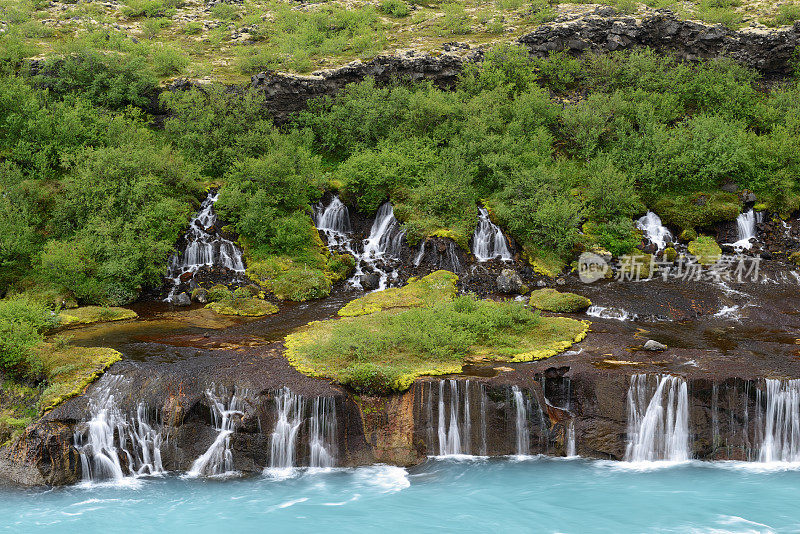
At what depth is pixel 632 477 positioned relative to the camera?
13.8 meters

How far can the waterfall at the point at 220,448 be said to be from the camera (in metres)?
14.1

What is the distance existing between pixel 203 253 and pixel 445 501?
671 inches

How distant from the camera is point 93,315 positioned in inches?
813

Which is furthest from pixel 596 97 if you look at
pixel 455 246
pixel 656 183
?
pixel 455 246

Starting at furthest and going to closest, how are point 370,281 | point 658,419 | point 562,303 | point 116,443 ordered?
1. point 370,281
2. point 562,303
3. point 658,419
4. point 116,443

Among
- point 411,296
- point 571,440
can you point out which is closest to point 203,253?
point 411,296

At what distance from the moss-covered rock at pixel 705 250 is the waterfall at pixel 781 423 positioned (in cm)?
1222

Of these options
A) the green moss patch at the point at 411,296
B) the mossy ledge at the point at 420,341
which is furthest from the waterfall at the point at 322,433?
the green moss patch at the point at 411,296

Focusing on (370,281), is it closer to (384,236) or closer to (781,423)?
(384,236)

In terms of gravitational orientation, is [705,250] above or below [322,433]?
above

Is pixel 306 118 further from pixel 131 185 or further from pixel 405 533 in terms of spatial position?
pixel 405 533

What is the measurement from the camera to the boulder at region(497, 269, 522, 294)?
75.5 feet

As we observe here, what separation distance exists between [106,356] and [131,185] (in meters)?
11.2

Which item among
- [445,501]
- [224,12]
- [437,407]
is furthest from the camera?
[224,12]
